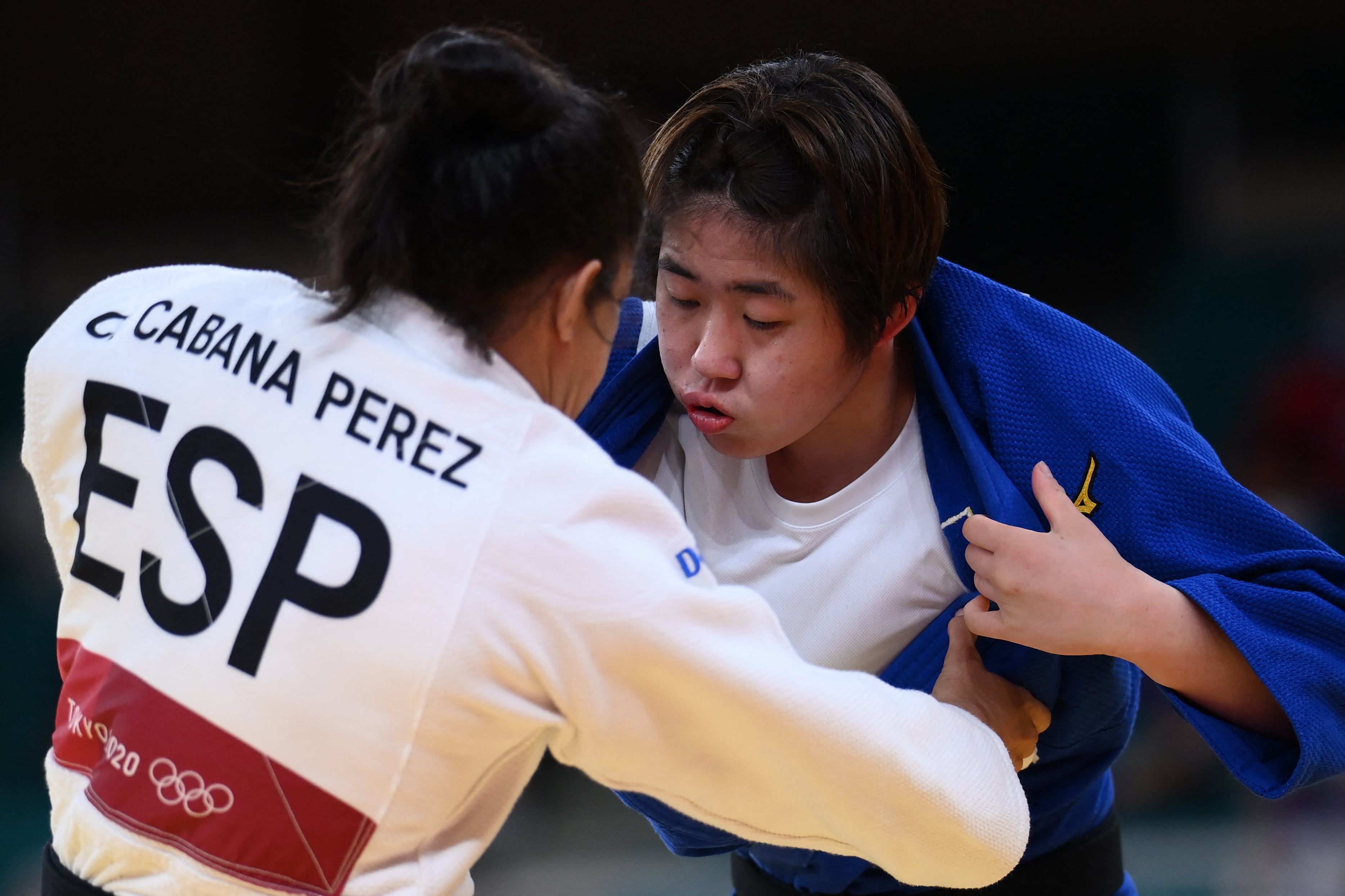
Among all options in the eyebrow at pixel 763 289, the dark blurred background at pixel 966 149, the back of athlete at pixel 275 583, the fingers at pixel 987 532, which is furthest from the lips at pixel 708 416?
the dark blurred background at pixel 966 149

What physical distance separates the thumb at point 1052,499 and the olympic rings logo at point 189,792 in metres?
0.86

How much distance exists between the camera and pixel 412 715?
0.98m

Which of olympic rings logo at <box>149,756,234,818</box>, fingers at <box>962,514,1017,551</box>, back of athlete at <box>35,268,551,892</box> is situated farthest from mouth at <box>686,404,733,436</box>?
olympic rings logo at <box>149,756,234,818</box>

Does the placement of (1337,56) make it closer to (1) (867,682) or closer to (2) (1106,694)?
(2) (1106,694)

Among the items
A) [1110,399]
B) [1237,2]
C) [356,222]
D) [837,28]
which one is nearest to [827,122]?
[1110,399]

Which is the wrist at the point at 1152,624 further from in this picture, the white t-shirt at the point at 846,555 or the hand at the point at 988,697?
the white t-shirt at the point at 846,555

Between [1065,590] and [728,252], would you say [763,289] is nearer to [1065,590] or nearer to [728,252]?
[728,252]

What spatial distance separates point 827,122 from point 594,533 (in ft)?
2.08

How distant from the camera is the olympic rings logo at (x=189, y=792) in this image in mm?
1012

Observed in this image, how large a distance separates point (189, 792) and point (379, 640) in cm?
22

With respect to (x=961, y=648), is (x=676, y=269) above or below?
above

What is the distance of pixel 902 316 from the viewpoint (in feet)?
4.91

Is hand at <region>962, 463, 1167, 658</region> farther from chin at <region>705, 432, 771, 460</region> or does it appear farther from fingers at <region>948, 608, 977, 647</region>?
chin at <region>705, 432, 771, 460</region>

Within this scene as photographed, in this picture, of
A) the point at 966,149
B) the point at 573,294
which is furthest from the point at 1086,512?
the point at 966,149
